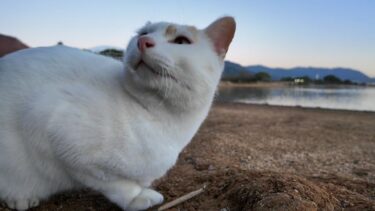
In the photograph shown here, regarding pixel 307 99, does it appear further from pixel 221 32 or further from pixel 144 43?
pixel 144 43

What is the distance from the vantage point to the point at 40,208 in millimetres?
2564

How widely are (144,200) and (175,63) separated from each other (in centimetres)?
96

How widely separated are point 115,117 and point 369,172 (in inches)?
162

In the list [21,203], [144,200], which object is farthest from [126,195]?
[21,203]

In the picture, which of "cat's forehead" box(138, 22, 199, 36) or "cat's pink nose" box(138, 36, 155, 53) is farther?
"cat's forehead" box(138, 22, 199, 36)

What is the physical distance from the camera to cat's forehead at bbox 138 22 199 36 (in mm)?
2383

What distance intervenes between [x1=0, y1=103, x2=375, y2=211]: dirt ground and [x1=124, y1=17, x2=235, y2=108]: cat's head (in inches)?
32.7

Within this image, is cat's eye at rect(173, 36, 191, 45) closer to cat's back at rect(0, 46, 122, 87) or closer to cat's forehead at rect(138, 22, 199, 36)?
cat's forehead at rect(138, 22, 199, 36)

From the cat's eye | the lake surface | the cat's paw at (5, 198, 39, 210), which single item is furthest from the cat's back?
the lake surface

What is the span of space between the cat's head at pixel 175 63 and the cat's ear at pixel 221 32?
0.13 feet

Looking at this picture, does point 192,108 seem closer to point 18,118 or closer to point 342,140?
point 18,118

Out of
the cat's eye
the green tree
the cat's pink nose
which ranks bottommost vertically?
the green tree

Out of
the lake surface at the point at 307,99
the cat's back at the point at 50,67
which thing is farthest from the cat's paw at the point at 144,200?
the lake surface at the point at 307,99

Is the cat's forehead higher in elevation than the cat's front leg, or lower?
higher
